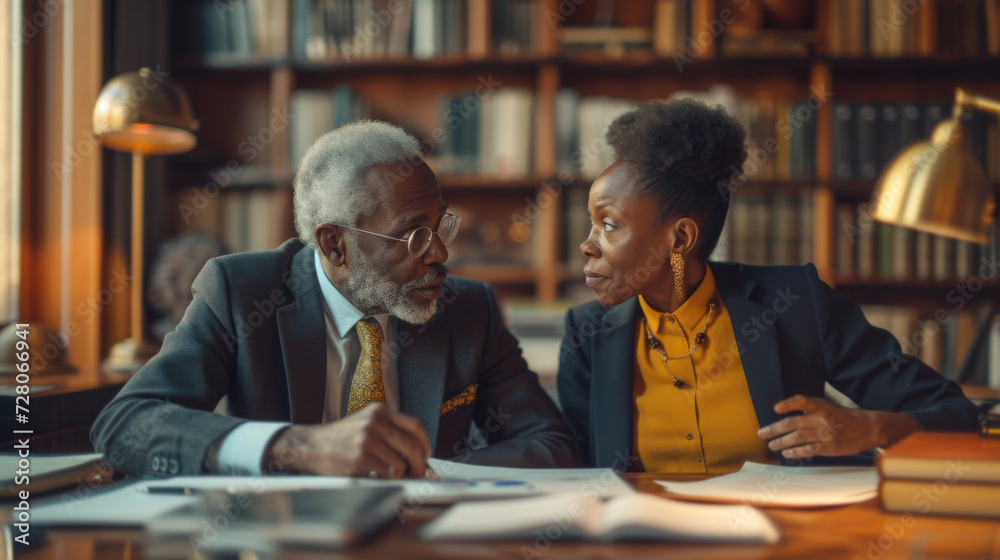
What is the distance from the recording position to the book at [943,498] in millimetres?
Answer: 851

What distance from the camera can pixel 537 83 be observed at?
3.26m

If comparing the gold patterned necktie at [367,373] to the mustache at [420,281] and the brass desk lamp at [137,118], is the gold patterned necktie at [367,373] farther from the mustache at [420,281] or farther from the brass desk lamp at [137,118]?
the brass desk lamp at [137,118]

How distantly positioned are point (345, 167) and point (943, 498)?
1.11 m

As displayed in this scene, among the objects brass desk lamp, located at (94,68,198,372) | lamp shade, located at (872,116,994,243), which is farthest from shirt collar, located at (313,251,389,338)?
lamp shade, located at (872,116,994,243)

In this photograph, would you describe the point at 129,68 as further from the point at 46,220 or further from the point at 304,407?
the point at 304,407

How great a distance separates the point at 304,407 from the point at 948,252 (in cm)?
279

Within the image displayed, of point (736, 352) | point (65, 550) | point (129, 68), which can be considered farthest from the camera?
point (129, 68)

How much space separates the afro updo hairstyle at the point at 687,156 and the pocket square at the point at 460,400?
1.72 feet

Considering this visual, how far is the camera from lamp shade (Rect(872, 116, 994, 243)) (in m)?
1.78

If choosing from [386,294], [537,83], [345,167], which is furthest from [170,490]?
[537,83]

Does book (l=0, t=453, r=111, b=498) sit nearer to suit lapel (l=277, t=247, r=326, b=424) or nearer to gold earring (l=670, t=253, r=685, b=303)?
suit lapel (l=277, t=247, r=326, b=424)

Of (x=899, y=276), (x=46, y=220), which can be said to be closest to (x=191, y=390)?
(x=46, y=220)

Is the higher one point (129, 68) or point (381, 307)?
point (129, 68)

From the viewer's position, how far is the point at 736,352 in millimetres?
1545
